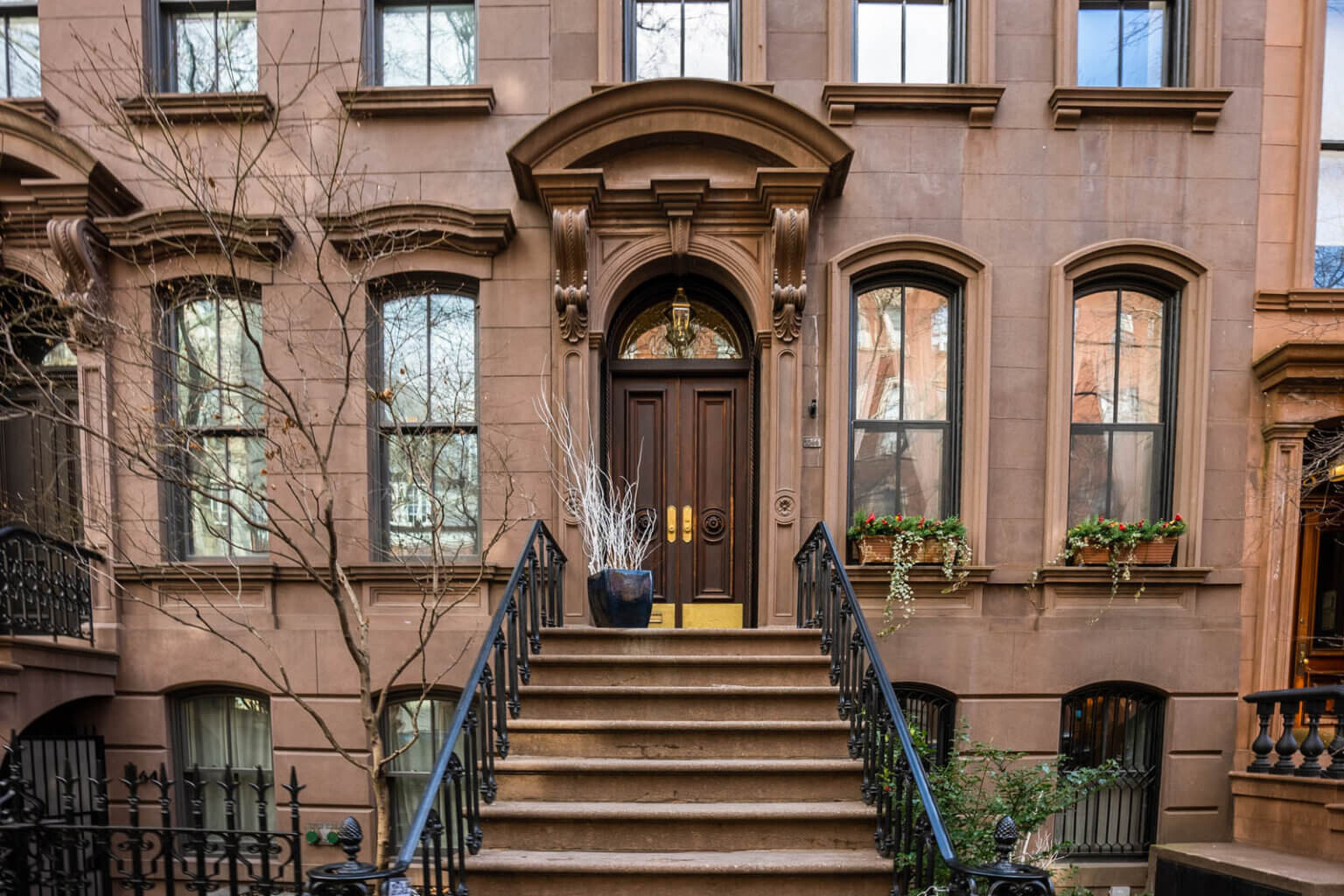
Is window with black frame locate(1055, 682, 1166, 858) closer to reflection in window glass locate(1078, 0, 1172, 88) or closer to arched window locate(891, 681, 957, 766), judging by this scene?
arched window locate(891, 681, 957, 766)

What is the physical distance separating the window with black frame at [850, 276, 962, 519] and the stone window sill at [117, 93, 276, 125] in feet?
17.9

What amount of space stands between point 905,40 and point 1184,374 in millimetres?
3863

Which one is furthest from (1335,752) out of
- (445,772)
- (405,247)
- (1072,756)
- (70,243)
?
(70,243)

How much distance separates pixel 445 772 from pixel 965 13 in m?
7.26

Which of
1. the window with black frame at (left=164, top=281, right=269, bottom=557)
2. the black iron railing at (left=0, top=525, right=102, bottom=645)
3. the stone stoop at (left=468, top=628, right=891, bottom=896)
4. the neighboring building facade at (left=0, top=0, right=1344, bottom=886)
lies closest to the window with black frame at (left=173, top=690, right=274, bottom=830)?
the neighboring building facade at (left=0, top=0, right=1344, bottom=886)

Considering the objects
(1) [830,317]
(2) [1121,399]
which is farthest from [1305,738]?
(1) [830,317]

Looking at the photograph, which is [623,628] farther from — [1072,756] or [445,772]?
[1072,756]

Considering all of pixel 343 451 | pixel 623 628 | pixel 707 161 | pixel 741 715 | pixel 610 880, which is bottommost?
pixel 610 880

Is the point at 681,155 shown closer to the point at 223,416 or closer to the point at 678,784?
the point at 223,416

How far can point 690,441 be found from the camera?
683cm

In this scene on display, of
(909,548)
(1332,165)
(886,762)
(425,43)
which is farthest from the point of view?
(425,43)

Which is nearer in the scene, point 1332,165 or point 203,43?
point 1332,165

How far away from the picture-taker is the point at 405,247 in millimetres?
6129

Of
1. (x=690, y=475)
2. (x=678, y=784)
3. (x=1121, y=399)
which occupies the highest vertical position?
(x=1121, y=399)
